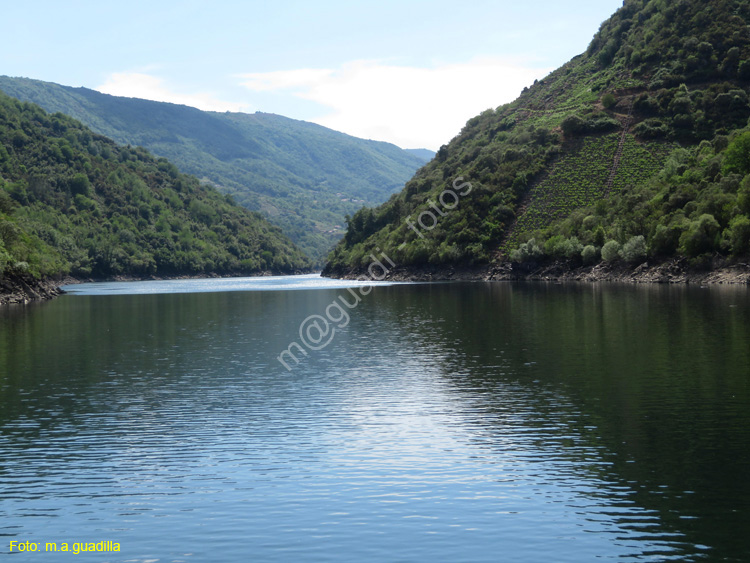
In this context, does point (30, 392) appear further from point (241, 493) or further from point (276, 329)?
point (276, 329)

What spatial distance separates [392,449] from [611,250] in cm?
13705

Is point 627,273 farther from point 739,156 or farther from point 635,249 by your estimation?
point 739,156

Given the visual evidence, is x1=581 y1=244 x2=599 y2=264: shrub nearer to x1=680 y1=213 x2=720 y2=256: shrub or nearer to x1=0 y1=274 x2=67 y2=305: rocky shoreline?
x1=680 y1=213 x2=720 y2=256: shrub

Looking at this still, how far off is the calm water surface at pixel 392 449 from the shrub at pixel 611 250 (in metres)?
90.0

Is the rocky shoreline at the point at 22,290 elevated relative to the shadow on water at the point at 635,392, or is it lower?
elevated

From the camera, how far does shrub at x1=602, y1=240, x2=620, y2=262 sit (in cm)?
15788

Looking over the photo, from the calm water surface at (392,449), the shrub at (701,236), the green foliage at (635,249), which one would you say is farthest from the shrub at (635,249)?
the calm water surface at (392,449)

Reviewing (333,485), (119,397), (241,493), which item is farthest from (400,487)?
(119,397)

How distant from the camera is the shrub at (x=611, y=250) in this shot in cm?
15788

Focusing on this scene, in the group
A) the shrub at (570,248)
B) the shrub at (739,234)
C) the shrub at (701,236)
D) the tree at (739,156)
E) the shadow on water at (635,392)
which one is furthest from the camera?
the shrub at (570,248)

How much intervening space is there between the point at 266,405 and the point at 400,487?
704 inches

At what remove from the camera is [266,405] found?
4344 cm

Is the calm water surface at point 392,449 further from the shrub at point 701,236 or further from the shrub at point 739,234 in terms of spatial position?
the shrub at point 701,236

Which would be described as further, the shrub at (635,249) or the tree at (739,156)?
the shrub at (635,249)
